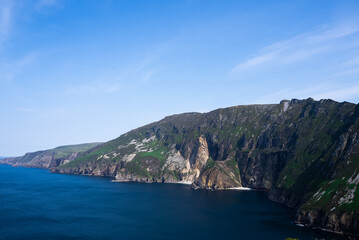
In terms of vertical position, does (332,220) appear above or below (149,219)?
above

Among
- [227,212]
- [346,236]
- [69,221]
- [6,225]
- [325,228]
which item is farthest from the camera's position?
[227,212]

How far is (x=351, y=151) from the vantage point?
148625 millimetres

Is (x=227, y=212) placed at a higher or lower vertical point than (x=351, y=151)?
lower

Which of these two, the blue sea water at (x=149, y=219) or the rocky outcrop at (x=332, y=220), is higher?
the rocky outcrop at (x=332, y=220)

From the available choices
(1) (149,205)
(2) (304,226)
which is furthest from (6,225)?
(2) (304,226)

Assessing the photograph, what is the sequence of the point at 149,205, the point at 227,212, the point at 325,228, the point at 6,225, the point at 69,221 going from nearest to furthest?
the point at 325,228 → the point at 6,225 → the point at 69,221 → the point at 227,212 → the point at 149,205

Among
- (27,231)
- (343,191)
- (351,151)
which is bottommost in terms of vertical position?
(27,231)

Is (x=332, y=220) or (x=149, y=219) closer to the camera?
(x=332, y=220)

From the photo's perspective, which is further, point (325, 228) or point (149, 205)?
point (149, 205)

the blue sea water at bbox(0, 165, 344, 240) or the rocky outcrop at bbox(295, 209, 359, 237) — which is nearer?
the rocky outcrop at bbox(295, 209, 359, 237)

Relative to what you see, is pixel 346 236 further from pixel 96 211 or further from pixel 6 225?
pixel 6 225

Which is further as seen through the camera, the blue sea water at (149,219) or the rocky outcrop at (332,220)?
the blue sea water at (149,219)

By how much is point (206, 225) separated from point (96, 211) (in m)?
69.6

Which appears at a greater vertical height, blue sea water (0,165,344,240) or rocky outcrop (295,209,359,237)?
rocky outcrop (295,209,359,237)
